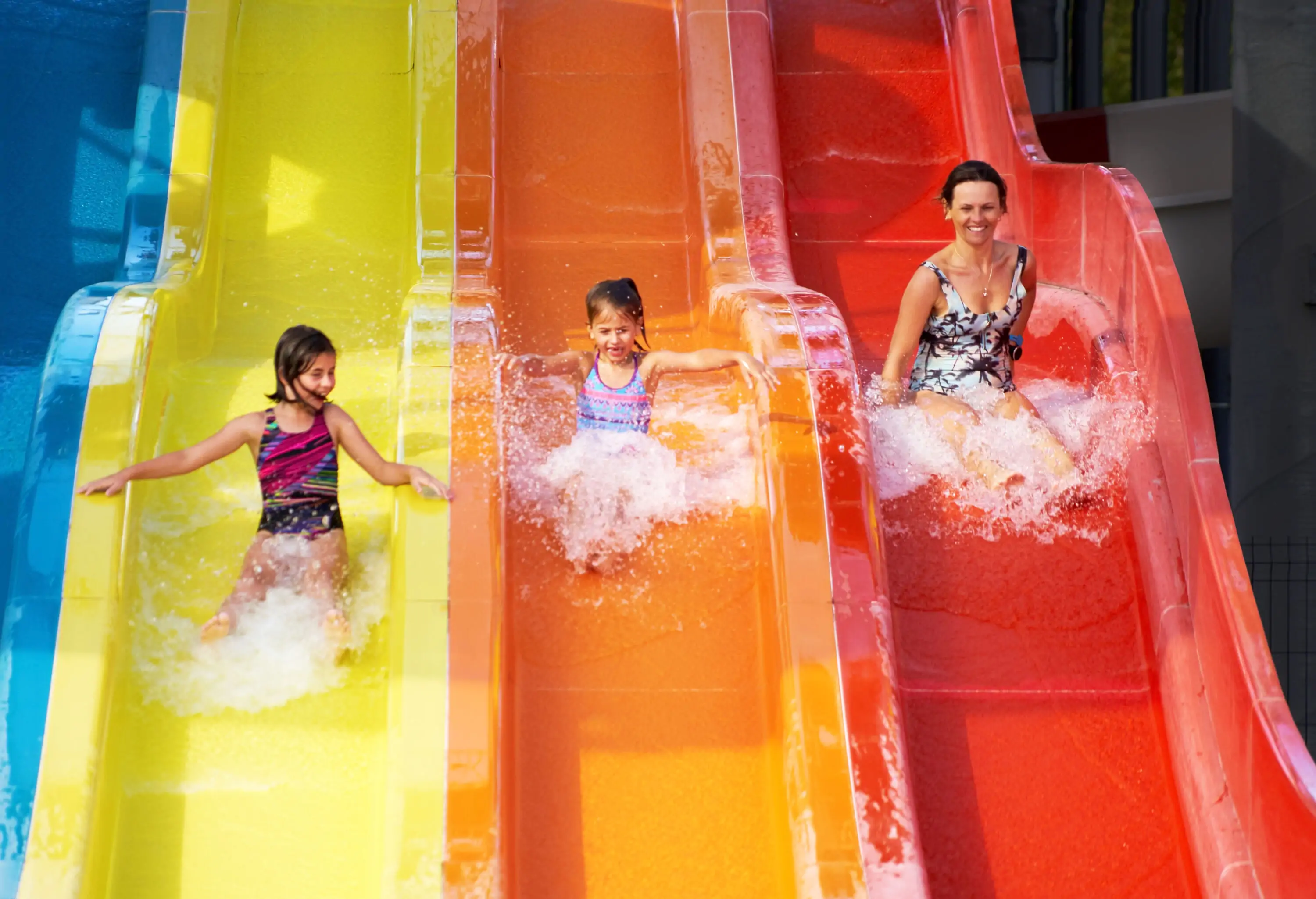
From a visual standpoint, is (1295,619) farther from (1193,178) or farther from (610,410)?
(610,410)

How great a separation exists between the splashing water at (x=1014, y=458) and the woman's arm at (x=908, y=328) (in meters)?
0.07

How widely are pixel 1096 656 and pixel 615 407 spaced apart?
5.67 feet

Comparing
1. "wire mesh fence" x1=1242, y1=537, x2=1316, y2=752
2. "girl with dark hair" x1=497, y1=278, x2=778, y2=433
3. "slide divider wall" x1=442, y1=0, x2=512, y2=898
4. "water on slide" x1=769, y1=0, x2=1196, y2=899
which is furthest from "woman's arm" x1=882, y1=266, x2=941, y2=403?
"wire mesh fence" x1=1242, y1=537, x2=1316, y2=752

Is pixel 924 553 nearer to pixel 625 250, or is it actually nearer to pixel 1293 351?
pixel 625 250

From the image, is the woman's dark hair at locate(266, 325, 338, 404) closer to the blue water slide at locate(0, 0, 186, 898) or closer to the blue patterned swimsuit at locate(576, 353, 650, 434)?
the blue water slide at locate(0, 0, 186, 898)

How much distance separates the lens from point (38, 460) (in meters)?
4.18

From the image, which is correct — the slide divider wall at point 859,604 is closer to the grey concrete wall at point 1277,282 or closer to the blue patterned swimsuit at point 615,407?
the blue patterned swimsuit at point 615,407

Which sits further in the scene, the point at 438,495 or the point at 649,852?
the point at 438,495

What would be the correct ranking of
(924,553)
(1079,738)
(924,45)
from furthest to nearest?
(924,45) → (924,553) → (1079,738)

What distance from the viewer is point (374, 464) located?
13.8 feet

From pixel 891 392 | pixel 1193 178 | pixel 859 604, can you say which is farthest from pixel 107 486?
pixel 1193 178

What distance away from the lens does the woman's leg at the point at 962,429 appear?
14.8ft

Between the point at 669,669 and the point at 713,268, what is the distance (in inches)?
77.7


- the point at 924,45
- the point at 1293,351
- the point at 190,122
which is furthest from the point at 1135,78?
the point at 190,122
